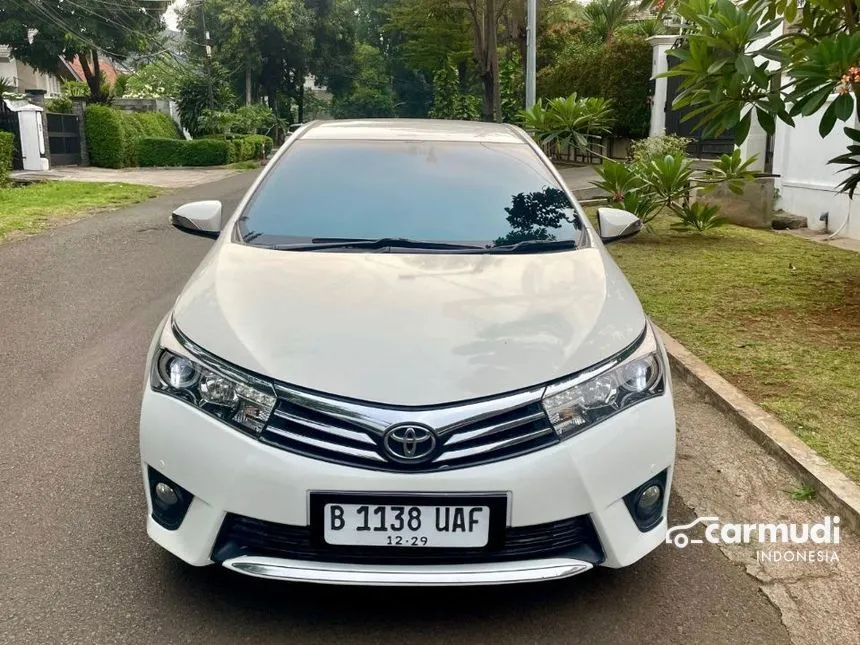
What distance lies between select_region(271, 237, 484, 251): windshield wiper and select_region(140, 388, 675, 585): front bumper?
101 centimetres

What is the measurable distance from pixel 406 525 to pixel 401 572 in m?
0.14

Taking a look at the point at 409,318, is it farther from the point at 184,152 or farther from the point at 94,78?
the point at 94,78

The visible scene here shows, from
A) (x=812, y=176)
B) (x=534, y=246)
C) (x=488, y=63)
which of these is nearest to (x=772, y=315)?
(x=534, y=246)

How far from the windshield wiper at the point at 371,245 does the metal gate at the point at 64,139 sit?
81.5 feet

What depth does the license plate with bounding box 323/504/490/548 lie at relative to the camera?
2398 millimetres

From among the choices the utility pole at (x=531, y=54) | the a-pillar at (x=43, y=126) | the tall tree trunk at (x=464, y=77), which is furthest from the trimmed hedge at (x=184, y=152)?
the tall tree trunk at (x=464, y=77)

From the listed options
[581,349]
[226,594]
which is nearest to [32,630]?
[226,594]

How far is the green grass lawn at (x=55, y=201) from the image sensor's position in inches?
477

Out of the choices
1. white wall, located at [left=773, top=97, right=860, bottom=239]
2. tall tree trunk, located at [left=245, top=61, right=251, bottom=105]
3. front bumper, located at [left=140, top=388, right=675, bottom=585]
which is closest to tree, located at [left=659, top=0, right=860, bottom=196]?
front bumper, located at [left=140, top=388, right=675, bottom=585]

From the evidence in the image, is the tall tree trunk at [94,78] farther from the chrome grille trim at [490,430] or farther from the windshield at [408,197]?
the chrome grille trim at [490,430]

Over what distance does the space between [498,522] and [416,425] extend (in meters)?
0.36

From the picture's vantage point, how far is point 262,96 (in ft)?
180

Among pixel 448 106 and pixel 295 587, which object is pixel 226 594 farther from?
pixel 448 106

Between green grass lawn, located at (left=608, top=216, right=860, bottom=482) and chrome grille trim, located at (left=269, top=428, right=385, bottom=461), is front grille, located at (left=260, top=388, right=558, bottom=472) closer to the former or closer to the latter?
chrome grille trim, located at (left=269, top=428, right=385, bottom=461)
